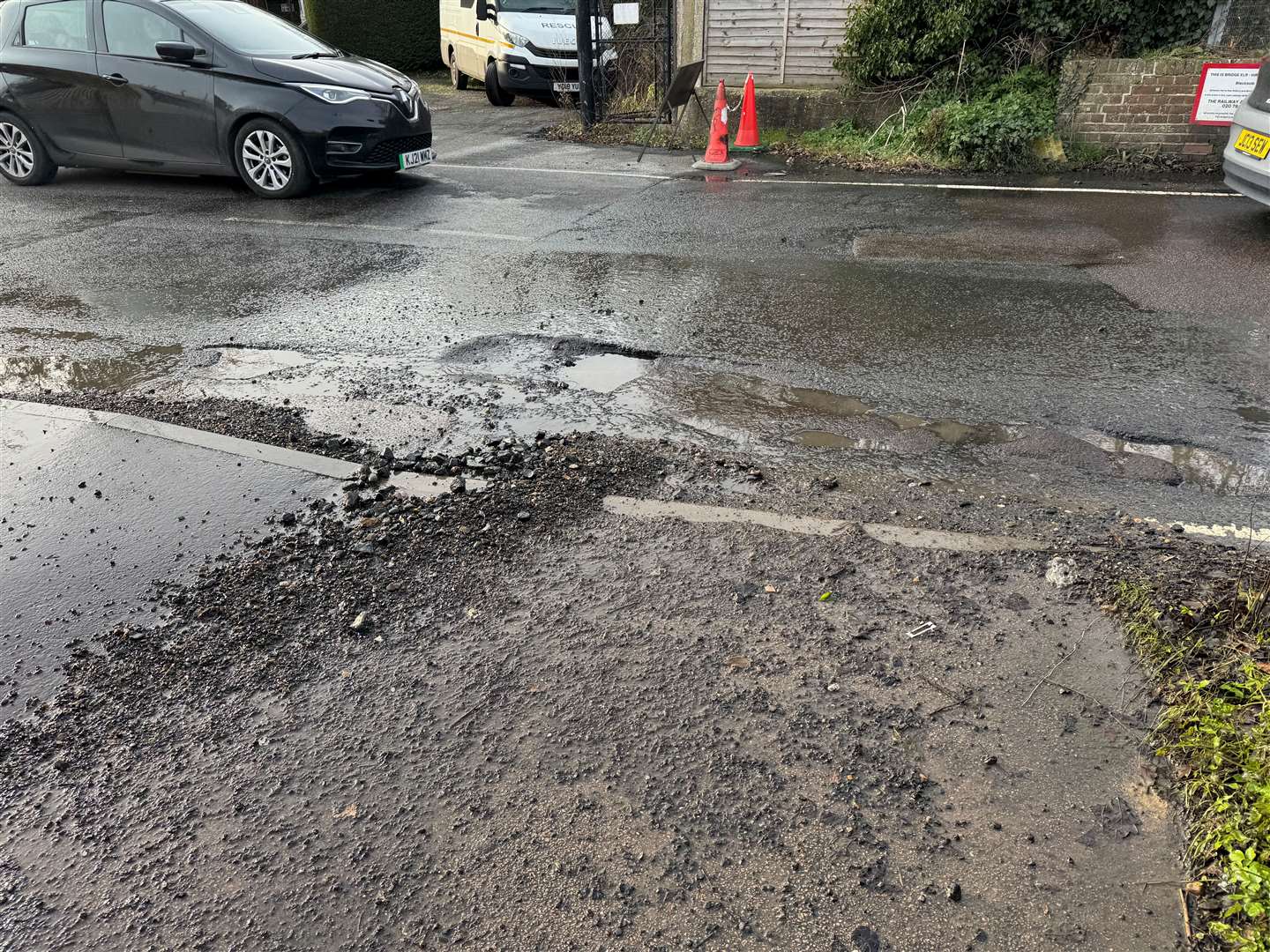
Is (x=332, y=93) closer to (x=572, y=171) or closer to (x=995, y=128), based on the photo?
(x=572, y=171)

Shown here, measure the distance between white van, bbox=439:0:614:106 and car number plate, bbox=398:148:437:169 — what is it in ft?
20.8

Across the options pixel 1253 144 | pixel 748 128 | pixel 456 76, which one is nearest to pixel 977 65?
pixel 748 128

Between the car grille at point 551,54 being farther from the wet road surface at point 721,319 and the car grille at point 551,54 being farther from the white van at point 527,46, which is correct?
the wet road surface at point 721,319

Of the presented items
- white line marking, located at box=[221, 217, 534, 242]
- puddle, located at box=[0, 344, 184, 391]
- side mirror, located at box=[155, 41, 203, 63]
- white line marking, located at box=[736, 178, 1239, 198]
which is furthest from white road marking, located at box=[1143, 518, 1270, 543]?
side mirror, located at box=[155, 41, 203, 63]

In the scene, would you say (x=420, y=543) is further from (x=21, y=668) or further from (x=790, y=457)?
(x=790, y=457)

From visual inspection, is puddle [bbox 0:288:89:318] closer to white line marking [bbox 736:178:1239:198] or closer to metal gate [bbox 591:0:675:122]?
white line marking [bbox 736:178:1239:198]

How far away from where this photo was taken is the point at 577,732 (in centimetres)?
266

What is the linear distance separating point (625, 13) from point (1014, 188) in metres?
6.83

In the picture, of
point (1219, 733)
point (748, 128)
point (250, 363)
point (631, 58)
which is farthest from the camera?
point (631, 58)

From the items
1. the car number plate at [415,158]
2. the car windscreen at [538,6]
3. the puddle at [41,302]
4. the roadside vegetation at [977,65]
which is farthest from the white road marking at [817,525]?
the car windscreen at [538,6]

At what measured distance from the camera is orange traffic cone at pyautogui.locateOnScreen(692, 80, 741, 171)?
11.6 m

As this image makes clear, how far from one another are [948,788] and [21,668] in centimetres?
287

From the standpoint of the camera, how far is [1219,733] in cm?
246

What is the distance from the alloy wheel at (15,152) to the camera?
418 inches
